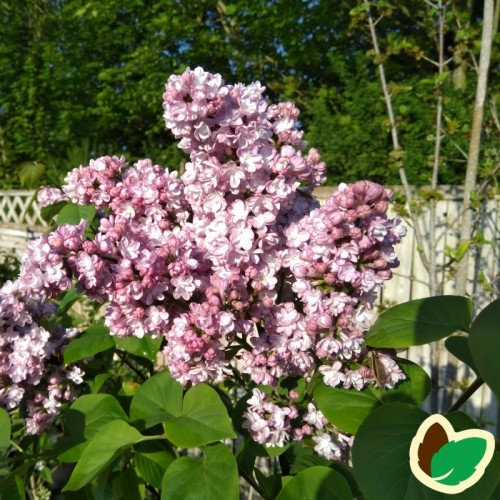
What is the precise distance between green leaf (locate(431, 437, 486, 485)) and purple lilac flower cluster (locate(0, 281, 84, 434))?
0.78m

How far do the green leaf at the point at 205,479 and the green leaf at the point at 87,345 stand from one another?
359 mm

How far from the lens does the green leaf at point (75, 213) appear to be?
4.12ft

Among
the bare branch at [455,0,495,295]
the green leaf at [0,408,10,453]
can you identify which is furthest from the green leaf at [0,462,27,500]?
the bare branch at [455,0,495,295]

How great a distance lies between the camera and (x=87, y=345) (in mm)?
1171

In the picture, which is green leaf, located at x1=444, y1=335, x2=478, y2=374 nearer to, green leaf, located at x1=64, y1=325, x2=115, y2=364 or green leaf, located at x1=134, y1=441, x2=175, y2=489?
green leaf, located at x1=134, y1=441, x2=175, y2=489

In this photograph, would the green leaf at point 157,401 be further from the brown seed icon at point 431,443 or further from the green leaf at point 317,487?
the brown seed icon at point 431,443

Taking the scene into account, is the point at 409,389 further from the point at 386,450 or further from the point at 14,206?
the point at 14,206

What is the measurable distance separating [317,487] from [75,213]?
0.83 metres

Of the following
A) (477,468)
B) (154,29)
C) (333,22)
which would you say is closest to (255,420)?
(477,468)

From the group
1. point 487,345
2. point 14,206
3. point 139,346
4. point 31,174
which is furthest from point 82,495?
point 14,206

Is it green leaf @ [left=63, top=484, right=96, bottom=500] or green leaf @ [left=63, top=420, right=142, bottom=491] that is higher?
green leaf @ [left=63, top=420, right=142, bottom=491]

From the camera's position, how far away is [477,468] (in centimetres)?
62

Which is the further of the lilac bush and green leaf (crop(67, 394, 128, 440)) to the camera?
green leaf (crop(67, 394, 128, 440))

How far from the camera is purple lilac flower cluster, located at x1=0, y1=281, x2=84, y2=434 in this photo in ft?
3.74
